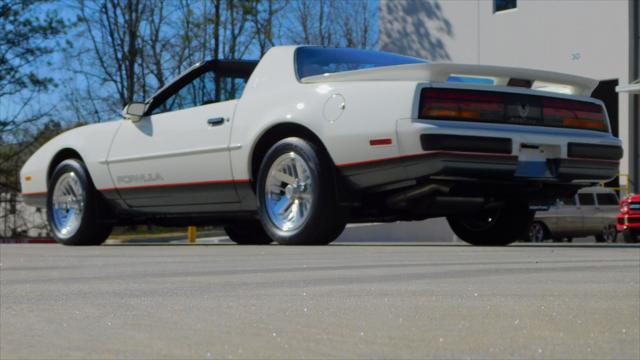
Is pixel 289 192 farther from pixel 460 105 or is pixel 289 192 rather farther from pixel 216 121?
pixel 460 105

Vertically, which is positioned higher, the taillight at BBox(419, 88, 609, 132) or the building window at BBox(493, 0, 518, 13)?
the building window at BBox(493, 0, 518, 13)

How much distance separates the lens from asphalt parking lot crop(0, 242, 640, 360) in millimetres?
2270

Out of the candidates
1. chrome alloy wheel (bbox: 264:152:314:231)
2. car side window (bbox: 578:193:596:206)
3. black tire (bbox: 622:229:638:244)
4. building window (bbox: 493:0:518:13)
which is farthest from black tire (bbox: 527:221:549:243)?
chrome alloy wheel (bbox: 264:152:314:231)

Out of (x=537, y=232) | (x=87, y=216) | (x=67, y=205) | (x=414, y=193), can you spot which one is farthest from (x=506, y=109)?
(x=537, y=232)

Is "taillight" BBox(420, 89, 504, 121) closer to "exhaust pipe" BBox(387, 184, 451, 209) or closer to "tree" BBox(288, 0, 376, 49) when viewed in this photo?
"exhaust pipe" BBox(387, 184, 451, 209)

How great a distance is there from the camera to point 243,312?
275cm

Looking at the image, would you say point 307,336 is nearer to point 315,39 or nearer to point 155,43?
point 155,43

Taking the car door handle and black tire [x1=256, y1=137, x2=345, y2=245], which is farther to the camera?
the car door handle

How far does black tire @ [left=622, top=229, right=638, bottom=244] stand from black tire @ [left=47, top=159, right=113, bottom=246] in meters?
11.4

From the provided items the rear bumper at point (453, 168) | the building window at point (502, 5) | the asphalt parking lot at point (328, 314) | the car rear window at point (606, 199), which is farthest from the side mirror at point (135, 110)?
the building window at point (502, 5)

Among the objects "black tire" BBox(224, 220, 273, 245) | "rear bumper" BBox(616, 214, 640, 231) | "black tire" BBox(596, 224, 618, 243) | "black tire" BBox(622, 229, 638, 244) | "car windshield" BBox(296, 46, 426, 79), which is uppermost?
"car windshield" BBox(296, 46, 426, 79)

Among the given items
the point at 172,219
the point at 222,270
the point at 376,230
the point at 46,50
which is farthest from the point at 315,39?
the point at 222,270

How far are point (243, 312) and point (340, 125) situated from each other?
4.10 m

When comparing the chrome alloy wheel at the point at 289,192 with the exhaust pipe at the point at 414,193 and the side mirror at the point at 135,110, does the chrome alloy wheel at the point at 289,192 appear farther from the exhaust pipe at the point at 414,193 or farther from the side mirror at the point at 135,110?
the side mirror at the point at 135,110
